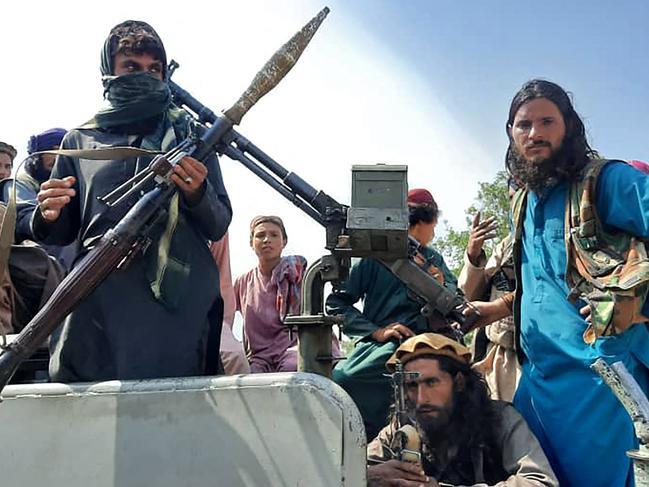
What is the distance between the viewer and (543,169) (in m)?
2.68

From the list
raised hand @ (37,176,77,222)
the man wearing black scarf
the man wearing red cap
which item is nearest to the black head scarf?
the man wearing black scarf

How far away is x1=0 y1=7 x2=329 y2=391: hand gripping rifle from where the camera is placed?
83.1 inches

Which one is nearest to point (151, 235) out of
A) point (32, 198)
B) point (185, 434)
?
point (185, 434)

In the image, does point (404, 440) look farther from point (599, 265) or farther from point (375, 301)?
point (375, 301)

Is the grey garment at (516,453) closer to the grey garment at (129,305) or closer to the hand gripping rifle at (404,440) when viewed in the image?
the hand gripping rifle at (404,440)

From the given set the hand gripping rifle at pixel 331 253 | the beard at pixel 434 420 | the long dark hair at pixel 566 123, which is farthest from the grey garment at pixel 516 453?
the long dark hair at pixel 566 123

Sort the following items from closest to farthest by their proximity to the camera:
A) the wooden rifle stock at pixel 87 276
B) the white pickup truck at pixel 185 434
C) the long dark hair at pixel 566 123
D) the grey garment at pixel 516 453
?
the white pickup truck at pixel 185 434 < the wooden rifle stock at pixel 87 276 < the grey garment at pixel 516 453 < the long dark hair at pixel 566 123

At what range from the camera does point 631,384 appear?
192cm

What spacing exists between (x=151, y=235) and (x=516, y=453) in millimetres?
1459

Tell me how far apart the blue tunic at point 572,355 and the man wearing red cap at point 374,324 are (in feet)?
1.77

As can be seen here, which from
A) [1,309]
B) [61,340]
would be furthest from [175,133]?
[1,309]

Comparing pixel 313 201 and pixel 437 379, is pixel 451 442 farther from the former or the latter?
pixel 313 201

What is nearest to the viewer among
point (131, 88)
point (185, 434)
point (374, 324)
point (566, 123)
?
point (185, 434)

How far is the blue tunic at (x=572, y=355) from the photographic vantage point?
7.92ft
